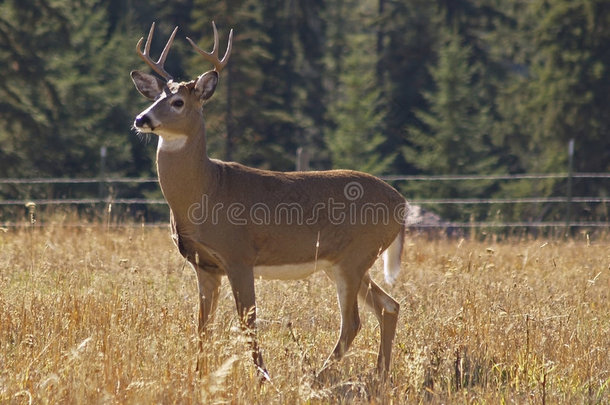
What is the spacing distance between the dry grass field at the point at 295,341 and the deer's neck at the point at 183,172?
0.76 metres

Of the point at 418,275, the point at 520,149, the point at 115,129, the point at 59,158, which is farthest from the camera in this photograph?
the point at 520,149

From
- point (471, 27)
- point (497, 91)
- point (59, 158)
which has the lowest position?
point (59, 158)

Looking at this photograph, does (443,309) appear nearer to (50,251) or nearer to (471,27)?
(50,251)

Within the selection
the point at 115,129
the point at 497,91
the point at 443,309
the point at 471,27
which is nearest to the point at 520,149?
the point at 497,91

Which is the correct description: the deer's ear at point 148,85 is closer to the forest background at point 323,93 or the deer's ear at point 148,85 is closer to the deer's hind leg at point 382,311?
the deer's hind leg at point 382,311

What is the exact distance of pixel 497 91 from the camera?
29031 millimetres

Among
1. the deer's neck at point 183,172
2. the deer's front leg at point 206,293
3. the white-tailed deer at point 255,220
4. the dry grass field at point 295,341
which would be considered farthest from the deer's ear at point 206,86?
the dry grass field at point 295,341

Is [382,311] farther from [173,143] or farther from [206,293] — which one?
[173,143]

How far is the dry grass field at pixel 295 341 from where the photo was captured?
4.50 metres

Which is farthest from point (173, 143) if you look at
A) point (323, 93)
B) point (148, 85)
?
point (323, 93)

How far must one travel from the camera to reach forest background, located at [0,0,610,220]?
71.5 feet

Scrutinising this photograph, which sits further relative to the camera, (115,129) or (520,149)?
(520,149)

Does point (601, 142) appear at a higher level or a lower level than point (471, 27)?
lower

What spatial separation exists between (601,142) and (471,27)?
778 cm
